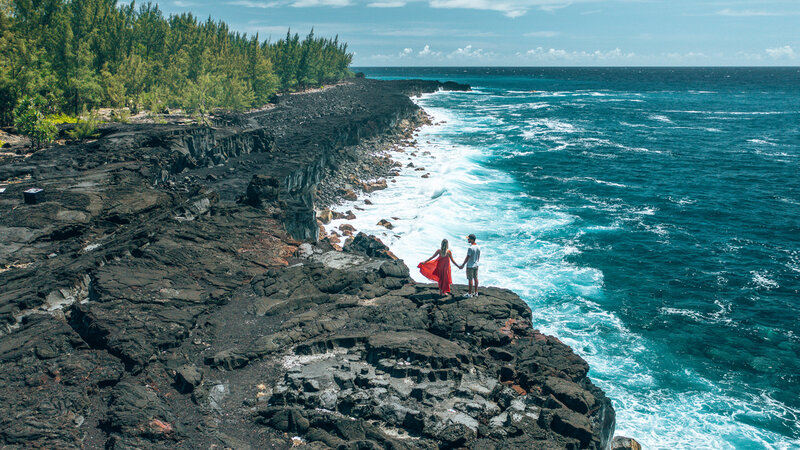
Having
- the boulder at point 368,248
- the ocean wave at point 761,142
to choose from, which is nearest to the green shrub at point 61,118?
the boulder at point 368,248

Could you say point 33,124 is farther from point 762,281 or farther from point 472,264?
Result: point 762,281

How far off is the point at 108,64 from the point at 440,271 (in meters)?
57.1

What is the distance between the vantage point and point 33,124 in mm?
30844

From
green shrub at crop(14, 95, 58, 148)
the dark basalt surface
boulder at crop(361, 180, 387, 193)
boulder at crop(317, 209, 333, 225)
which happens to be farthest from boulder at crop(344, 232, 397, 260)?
green shrub at crop(14, 95, 58, 148)

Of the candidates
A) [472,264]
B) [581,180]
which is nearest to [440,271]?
[472,264]

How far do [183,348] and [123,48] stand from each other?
60.2 metres

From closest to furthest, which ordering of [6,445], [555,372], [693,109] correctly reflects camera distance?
[6,445], [555,372], [693,109]

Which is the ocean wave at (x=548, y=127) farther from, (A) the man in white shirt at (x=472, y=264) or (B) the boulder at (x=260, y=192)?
(A) the man in white shirt at (x=472, y=264)

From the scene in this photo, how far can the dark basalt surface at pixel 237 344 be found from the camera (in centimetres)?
1087

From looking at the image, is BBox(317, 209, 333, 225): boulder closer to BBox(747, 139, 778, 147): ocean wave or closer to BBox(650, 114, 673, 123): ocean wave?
BBox(747, 139, 778, 147): ocean wave

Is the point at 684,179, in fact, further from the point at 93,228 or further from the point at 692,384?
the point at 93,228

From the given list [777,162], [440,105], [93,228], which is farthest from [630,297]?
[440,105]

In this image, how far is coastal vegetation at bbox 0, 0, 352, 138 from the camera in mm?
36062

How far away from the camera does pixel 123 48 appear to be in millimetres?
58594
